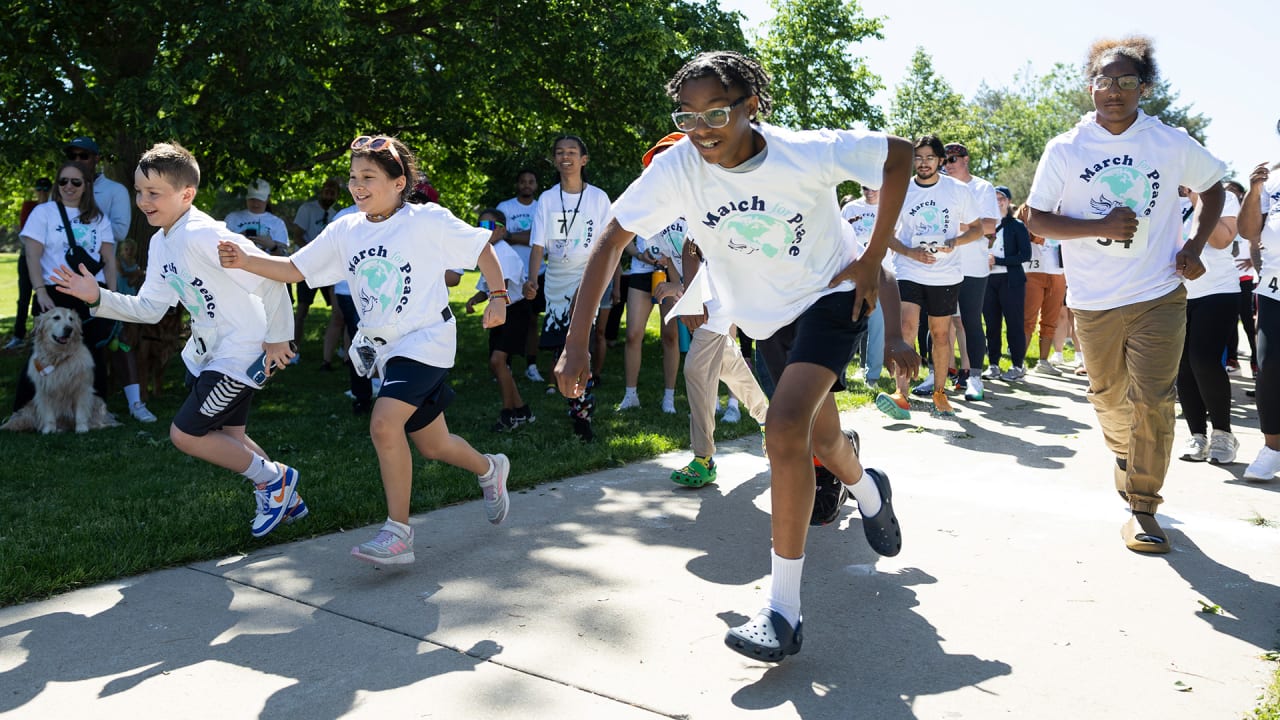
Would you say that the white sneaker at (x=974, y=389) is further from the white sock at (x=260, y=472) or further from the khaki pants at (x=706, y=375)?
the white sock at (x=260, y=472)

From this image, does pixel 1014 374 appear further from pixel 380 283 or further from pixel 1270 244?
pixel 380 283

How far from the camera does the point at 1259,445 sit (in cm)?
770

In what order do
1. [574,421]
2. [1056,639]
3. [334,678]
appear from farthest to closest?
[574,421]
[1056,639]
[334,678]

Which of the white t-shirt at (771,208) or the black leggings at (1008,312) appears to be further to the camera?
the black leggings at (1008,312)

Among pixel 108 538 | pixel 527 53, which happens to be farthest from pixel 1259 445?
pixel 527 53

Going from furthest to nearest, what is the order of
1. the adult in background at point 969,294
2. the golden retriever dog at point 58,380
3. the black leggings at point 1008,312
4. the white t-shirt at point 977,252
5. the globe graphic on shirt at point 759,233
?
1. the black leggings at point 1008,312
2. the adult in background at point 969,294
3. the white t-shirt at point 977,252
4. the golden retriever dog at point 58,380
5. the globe graphic on shirt at point 759,233

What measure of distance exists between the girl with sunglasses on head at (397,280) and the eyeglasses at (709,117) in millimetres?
1387

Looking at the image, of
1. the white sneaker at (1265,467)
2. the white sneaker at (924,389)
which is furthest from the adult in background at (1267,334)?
the white sneaker at (924,389)

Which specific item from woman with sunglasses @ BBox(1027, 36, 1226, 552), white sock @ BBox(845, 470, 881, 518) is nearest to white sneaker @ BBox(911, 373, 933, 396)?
woman with sunglasses @ BBox(1027, 36, 1226, 552)

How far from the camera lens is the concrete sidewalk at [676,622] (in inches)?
129

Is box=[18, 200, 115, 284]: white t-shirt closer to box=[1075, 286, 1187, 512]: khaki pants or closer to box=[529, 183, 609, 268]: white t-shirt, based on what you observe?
box=[529, 183, 609, 268]: white t-shirt

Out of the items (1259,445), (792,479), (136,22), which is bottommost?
(1259,445)

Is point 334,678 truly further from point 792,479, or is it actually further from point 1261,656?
point 1261,656

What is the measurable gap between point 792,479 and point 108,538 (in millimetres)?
3299
